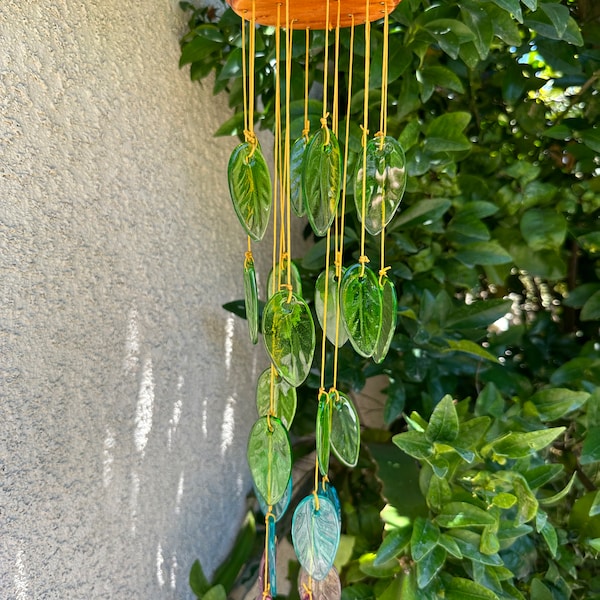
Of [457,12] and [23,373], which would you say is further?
[457,12]

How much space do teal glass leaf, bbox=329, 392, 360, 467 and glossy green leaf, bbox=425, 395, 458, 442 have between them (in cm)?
31

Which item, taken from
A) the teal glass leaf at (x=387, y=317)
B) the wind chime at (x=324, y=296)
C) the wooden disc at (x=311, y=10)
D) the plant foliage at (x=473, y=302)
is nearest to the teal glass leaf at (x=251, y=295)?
the wind chime at (x=324, y=296)

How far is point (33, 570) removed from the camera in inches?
27.3

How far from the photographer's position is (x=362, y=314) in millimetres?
468

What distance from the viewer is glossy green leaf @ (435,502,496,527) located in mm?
752

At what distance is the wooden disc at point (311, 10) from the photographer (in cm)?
49

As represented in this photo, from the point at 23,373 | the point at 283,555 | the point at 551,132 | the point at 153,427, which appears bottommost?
the point at 283,555

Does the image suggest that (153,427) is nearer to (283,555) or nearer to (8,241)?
(8,241)

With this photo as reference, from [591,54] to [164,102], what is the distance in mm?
677

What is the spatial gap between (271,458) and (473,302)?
605 mm

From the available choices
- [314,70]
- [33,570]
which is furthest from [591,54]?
[33,570]

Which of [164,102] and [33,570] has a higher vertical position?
[164,102]

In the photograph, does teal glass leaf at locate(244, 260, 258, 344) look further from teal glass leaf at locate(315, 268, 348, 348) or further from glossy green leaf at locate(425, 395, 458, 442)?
glossy green leaf at locate(425, 395, 458, 442)

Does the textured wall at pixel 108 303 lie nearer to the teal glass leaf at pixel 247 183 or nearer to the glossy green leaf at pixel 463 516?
the teal glass leaf at pixel 247 183
